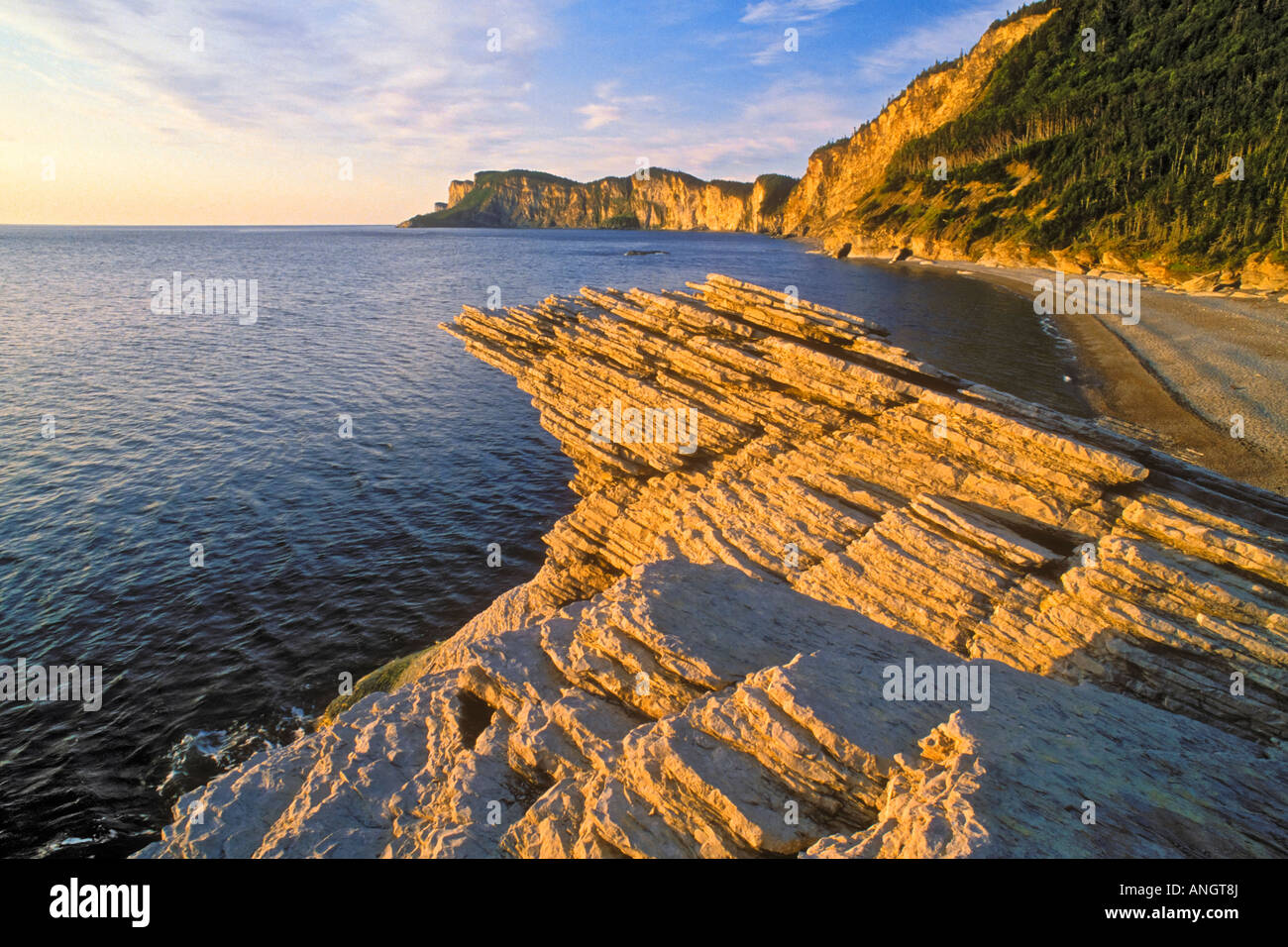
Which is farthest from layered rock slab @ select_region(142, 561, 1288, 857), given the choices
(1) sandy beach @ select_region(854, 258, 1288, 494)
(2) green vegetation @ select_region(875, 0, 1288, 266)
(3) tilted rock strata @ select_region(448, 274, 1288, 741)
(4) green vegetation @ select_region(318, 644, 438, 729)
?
(2) green vegetation @ select_region(875, 0, 1288, 266)

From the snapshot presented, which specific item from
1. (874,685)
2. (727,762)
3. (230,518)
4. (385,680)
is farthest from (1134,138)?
(230,518)

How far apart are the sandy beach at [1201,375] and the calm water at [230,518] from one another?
384 centimetres

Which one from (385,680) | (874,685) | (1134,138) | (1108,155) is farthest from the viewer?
(1108,155)

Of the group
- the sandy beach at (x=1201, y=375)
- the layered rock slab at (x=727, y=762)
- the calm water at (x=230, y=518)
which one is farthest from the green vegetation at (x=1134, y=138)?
the layered rock slab at (x=727, y=762)

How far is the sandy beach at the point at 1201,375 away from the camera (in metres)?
28.6

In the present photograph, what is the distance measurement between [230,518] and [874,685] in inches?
1185

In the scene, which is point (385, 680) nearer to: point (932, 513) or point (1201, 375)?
point (932, 513)

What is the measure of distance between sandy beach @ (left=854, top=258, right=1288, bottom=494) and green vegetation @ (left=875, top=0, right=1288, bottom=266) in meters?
18.7

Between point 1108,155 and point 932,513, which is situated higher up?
point 1108,155

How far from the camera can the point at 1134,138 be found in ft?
334

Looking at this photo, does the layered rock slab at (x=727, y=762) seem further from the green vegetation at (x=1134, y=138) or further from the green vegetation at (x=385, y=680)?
the green vegetation at (x=1134, y=138)

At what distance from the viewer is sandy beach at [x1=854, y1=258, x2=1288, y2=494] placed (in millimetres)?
28641

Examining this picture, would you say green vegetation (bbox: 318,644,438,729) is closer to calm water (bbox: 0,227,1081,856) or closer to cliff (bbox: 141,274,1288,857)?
cliff (bbox: 141,274,1288,857)

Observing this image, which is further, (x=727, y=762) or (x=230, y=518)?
(x=230, y=518)
